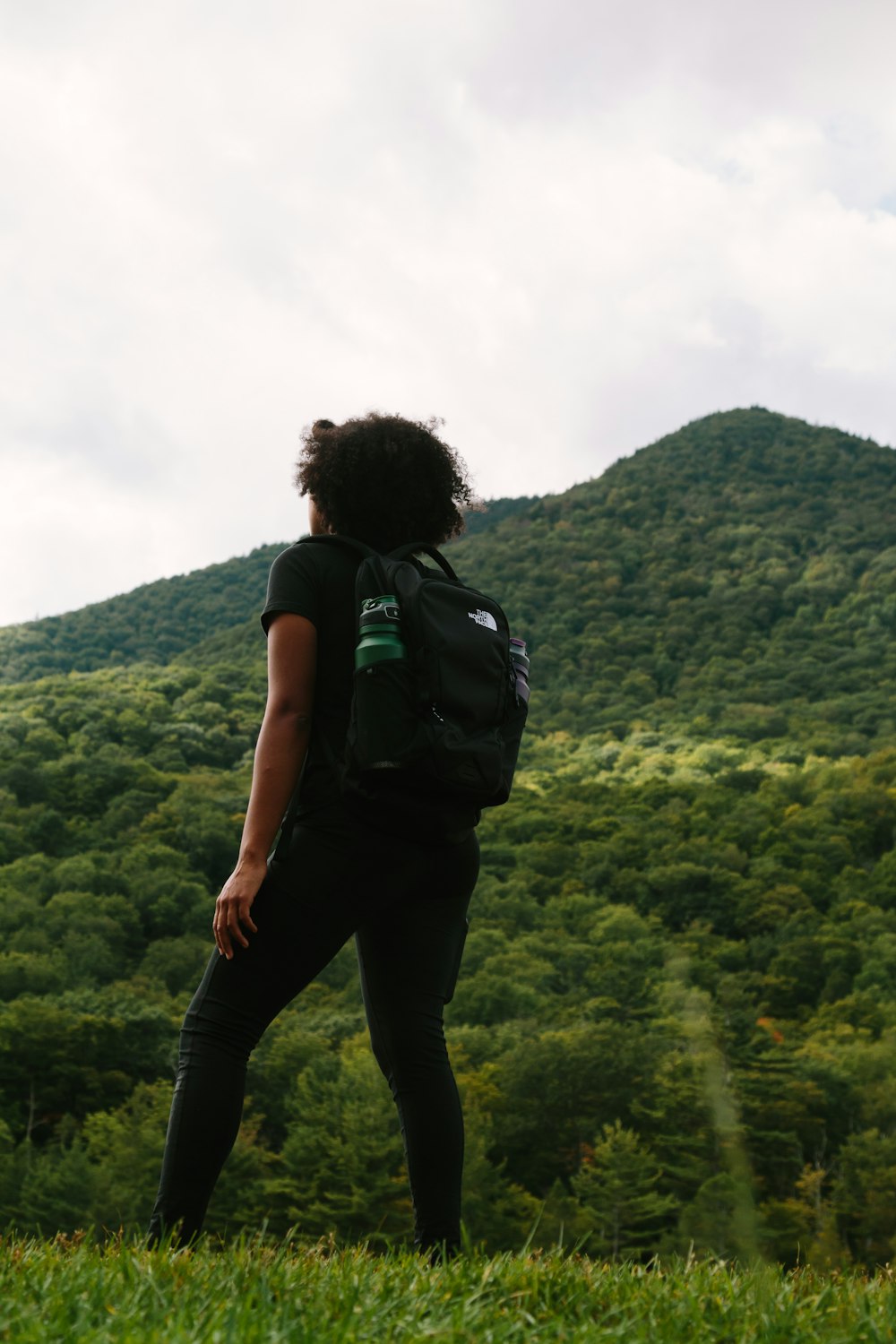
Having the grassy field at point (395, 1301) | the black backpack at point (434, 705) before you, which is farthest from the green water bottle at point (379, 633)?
the grassy field at point (395, 1301)

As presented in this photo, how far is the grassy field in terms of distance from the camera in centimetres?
125

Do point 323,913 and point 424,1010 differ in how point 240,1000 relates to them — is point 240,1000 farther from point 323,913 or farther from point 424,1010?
point 424,1010

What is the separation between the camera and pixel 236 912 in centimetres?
202

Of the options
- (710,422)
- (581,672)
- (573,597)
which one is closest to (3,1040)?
(581,672)

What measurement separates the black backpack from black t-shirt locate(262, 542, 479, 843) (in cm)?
3

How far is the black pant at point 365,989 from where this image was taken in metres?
1.95

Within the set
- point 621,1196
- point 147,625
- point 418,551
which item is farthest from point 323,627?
point 147,625

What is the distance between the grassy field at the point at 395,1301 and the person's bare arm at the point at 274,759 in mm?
523

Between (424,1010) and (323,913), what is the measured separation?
0.28 m

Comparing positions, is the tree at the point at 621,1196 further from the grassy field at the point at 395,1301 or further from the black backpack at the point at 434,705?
the grassy field at the point at 395,1301

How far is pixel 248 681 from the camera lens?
71750 millimetres

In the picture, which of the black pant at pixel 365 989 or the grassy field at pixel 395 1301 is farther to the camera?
the black pant at pixel 365 989

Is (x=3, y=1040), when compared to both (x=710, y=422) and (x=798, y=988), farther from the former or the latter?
(x=710, y=422)

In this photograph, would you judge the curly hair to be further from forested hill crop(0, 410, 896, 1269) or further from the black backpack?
forested hill crop(0, 410, 896, 1269)
